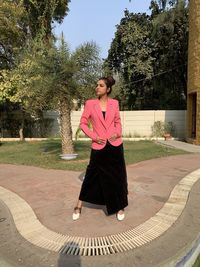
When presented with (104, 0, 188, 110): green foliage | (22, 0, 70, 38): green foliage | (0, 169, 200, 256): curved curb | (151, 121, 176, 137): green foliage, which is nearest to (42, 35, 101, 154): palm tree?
(0, 169, 200, 256): curved curb

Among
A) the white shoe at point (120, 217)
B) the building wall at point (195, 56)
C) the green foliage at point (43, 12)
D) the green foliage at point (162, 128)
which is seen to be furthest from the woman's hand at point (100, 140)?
the green foliage at point (162, 128)

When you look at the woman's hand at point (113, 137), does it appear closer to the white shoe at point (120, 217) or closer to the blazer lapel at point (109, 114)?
the blazer lapel at point (109, 114)

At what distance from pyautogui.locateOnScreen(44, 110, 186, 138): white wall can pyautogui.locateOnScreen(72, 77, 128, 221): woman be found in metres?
16.3

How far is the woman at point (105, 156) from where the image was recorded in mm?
4430

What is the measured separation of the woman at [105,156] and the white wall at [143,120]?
16269 millimetres

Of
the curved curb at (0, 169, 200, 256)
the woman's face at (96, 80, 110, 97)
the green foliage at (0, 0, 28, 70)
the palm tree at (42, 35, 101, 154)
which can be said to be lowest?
the curved curb at (0, 169, 200, 256)

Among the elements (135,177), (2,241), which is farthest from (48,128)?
(2,241)

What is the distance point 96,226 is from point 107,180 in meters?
0.62

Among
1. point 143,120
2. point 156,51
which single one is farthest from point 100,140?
point 156,51

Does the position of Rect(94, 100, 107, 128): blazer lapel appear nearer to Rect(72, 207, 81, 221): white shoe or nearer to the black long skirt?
the black long skirt

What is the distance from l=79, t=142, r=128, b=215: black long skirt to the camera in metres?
4.45

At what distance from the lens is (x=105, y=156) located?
443cm

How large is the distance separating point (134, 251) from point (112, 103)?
1942 millimetres

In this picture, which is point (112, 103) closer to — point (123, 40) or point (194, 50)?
point (194, 50)
